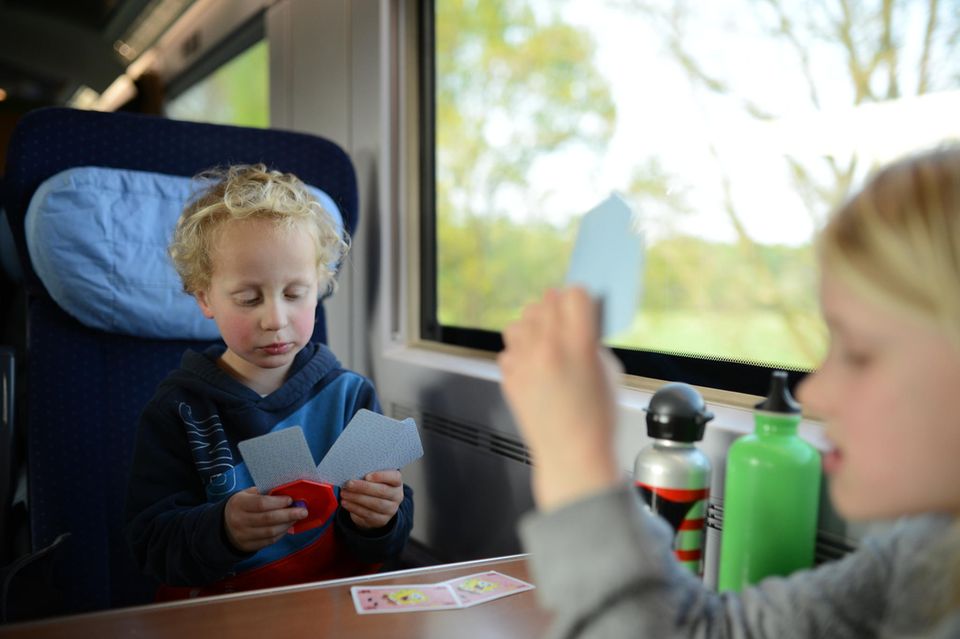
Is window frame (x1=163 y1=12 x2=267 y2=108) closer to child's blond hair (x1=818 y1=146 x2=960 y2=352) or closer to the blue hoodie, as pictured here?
the blue hoodie

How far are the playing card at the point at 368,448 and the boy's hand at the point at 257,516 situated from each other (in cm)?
7

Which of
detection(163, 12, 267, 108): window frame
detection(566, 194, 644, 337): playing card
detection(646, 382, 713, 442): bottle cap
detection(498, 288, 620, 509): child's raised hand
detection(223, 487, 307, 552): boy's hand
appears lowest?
detection(223, 487, 307, 552): boy's hand

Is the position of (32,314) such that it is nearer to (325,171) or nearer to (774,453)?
(325,171)

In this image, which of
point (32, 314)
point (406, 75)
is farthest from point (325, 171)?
point (32, 314)

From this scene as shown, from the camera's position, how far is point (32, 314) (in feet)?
5.50

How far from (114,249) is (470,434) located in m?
0.85

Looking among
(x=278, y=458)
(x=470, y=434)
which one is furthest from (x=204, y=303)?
(x=470, y=434)

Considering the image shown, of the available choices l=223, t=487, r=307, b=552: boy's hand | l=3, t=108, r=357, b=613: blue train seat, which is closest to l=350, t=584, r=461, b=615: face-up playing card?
l=223, t=487, r=307, b=552: boy's hand

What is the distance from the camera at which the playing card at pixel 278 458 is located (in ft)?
3.72

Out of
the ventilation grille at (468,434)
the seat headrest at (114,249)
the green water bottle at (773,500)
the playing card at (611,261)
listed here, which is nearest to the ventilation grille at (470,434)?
the ventilation grille at (468,434)

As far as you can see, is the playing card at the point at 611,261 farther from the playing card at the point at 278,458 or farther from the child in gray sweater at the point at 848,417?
the playing card at the point at 278,458

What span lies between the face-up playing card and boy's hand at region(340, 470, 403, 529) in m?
0.28

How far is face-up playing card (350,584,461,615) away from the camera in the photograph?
958mm

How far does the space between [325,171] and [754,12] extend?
99 cm
